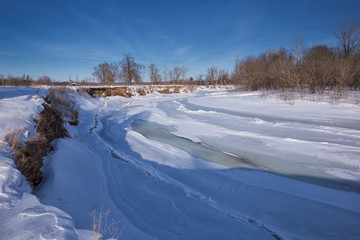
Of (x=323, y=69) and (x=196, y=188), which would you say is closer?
(x=196, y=188)

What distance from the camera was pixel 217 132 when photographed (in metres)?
5.39

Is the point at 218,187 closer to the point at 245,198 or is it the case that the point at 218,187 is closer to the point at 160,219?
the point at 245,198

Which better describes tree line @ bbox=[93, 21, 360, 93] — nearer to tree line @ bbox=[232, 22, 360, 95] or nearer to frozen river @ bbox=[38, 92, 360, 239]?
tree line @ bbox=[232, 22, 360, 95]

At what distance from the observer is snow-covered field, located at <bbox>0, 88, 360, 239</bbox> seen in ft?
5.81

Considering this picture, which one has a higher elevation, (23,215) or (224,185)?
(23,215)

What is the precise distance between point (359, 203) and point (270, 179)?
1.05 m

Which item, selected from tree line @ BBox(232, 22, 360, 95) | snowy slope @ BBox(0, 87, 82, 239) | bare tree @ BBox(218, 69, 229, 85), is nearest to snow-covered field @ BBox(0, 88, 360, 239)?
snowy slope @ BBox(0, 87, 82, 239)

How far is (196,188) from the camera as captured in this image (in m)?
2.66

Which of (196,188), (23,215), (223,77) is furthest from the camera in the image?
(223,77)

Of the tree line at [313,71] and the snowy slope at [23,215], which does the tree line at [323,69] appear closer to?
the tree line at [313,71]

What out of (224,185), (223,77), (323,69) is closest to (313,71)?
(323,69)

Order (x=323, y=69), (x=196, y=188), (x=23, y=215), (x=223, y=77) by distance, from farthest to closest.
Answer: (x=223, y=77) → (x=323, y=69) → (x=196, y=188) → (x=23, y=215)

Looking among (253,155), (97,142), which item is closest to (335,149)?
(253,155)

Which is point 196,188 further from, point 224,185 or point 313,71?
point 313,71
